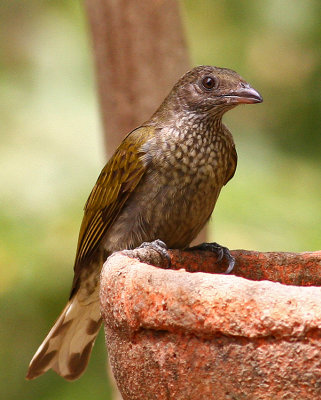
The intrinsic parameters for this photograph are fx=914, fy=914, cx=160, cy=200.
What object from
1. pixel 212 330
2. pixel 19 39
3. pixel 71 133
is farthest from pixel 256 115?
pixel 212 330

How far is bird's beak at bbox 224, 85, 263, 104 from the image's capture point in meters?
3.71

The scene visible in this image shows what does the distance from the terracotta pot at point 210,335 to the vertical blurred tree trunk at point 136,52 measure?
2156 millimetres

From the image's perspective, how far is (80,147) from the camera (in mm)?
6957

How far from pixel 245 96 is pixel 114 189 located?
2.18 ft

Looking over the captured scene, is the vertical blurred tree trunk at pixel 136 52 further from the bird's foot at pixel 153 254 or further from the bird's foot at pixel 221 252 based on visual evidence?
the bird's foot at pixel 153 254

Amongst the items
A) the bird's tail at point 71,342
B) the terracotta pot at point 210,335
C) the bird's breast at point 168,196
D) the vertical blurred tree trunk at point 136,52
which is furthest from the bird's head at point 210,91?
the terracotta pot at point 210,335

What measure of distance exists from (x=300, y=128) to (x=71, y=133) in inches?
79.5

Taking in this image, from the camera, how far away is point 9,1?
26.0ft

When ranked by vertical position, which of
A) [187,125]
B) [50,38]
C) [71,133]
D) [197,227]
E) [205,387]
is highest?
[50,38]

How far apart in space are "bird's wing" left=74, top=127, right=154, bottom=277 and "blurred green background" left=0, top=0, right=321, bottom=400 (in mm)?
2384

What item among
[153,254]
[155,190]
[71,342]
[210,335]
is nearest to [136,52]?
[155,190]

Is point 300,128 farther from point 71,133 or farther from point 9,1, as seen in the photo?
point 9,1

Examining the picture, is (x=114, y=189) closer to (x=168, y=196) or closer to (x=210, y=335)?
(x=168, y=196)

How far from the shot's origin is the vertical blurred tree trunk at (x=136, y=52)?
4.60 meters
